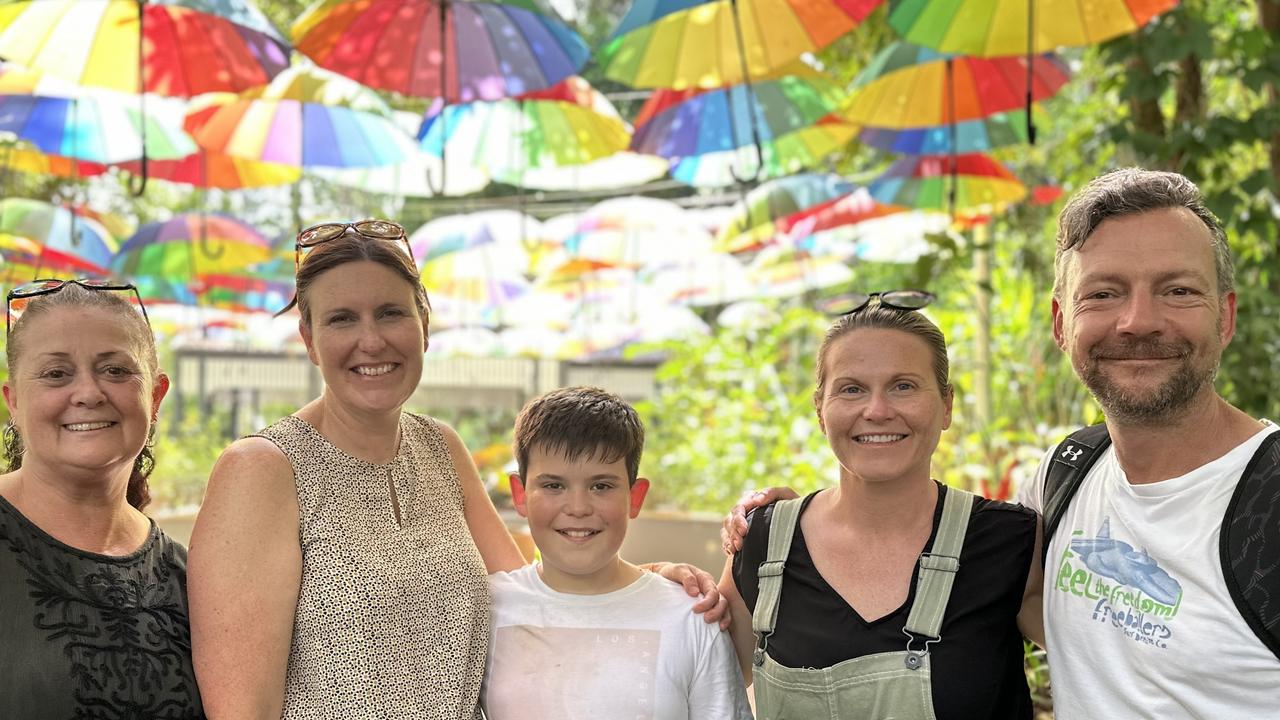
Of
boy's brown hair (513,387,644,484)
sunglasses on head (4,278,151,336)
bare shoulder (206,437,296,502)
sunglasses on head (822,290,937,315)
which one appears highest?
sunglasses on head (822,290,937,315)

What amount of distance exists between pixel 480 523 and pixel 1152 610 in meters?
1.41

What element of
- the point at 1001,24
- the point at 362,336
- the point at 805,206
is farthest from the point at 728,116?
the point at 362,336

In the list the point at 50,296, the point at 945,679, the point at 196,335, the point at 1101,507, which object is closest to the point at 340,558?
the point at 50,296

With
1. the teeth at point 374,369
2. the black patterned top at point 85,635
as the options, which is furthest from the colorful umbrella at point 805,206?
the black patterned top at point 85,635

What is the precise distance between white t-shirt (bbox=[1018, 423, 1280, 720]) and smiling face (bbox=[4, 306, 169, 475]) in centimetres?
175

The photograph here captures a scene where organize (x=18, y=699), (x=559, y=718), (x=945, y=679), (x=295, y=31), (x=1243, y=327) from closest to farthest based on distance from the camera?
(x=18, y=699)
(x=945, y=679)
(x=559, y=718)
(x=1243, y=327)
(x=295, y=31)

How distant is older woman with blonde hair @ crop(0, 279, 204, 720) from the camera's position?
1905mm

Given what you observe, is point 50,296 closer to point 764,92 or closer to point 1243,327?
point 1243,327

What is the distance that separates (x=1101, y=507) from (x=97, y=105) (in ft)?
23.1

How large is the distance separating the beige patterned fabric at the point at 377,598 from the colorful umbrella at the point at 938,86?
A: 4.83 metres

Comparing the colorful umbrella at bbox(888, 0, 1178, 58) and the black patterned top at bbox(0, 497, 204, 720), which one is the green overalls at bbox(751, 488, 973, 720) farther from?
the colorful umbrella at bbox(888, 0, 1178, 58)

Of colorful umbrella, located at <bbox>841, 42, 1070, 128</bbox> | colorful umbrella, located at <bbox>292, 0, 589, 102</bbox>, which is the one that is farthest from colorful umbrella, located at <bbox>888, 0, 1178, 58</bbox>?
colorful umbrella, located at <bbox>292, 0, 589, 102</bbox>

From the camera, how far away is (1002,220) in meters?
10.7

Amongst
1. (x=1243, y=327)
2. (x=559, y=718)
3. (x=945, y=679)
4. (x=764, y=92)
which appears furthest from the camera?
(x=764, y=92)
